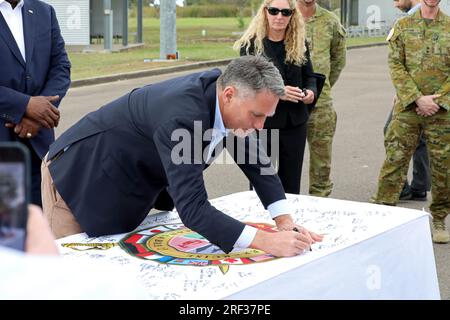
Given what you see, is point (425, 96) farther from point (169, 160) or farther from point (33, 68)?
point (169, 160)

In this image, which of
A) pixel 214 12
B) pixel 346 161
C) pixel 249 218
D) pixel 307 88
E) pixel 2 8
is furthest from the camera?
pixel 214 12

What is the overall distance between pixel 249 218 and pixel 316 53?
2.20m

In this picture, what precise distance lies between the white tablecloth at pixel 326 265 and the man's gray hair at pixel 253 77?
58 cm

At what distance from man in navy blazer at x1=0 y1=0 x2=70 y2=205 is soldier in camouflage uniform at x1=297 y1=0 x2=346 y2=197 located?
1.96 meters

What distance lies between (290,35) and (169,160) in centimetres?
215

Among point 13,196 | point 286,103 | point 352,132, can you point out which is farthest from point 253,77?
point 352,132

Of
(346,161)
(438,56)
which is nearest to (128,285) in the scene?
(438,56)

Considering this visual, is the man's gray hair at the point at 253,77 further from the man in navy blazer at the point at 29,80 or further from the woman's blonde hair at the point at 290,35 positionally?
the woman's blonde hair at the point at 290,35

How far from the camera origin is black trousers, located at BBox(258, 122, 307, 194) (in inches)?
182

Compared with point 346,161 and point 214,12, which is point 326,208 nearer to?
point 346,161

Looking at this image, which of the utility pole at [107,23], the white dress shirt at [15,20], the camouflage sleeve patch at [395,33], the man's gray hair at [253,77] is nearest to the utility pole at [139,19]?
the utility pole at [107,23]

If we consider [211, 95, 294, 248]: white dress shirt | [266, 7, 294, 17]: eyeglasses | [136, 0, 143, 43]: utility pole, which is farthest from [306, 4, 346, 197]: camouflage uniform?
[136, 0, 143, 43]: utility pole

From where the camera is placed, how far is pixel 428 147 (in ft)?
16.5

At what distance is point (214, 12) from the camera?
220ft
